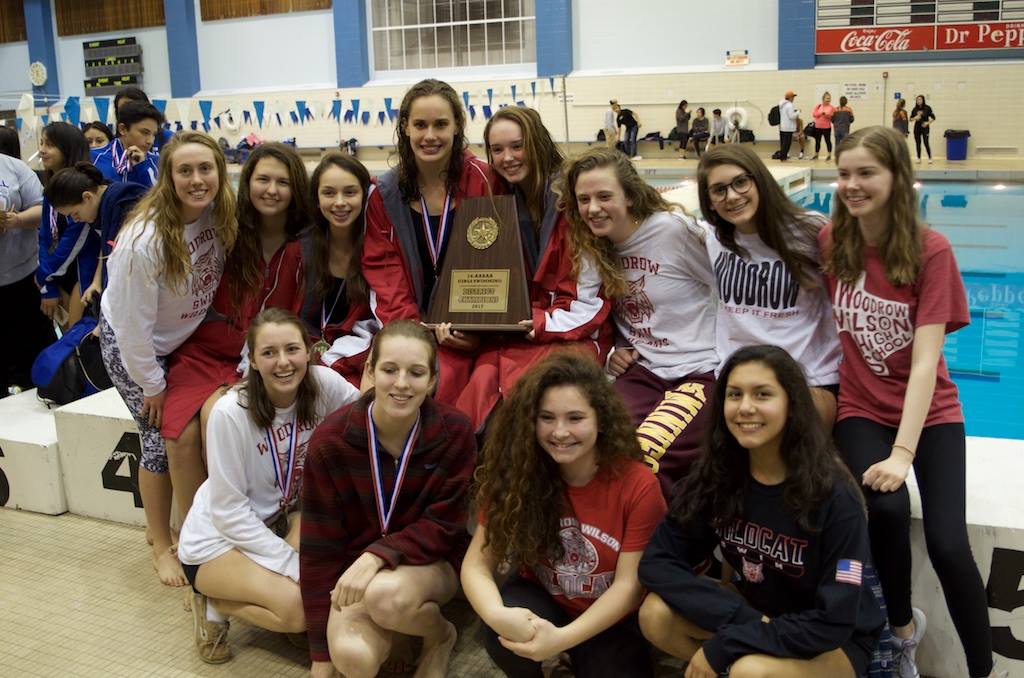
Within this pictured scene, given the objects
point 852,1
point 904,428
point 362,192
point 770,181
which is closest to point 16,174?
→ point 362,192

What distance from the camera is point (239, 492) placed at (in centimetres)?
280

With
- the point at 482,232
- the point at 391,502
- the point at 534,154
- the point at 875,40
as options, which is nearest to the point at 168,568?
the point at 391,502

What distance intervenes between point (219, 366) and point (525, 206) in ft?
4.09

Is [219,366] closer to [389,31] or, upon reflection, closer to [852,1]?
[852,1]

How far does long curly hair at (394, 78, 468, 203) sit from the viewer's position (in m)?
3.32

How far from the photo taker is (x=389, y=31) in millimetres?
20750

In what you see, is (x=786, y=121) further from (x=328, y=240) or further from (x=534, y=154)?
(x=328, y=240)

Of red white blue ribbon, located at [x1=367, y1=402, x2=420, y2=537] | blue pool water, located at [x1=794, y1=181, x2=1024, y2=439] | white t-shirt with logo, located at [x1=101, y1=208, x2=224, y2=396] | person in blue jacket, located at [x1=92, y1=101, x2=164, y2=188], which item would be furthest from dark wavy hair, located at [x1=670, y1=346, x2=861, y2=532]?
person in blue jacket, located at [x1=92, y1=101, x2=164, y2=188]

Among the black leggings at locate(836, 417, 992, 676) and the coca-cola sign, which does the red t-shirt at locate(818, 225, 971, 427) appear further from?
the coca-cola sign

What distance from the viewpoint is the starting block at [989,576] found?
2.49 m

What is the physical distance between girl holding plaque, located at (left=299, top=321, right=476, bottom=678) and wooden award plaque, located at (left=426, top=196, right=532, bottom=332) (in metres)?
0.56

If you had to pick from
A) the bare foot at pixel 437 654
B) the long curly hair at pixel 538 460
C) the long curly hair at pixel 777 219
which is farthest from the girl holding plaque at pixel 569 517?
the long curly hair at pixel 777 219

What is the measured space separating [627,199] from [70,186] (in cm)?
269

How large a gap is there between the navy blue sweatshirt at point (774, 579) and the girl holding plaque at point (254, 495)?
3.67 feet
